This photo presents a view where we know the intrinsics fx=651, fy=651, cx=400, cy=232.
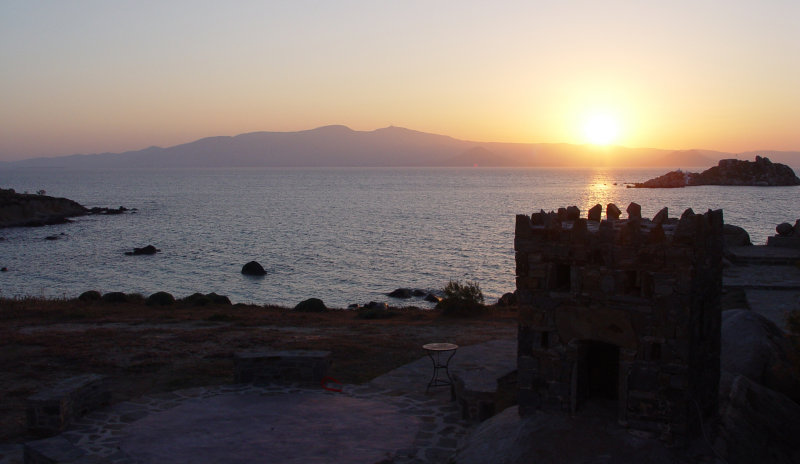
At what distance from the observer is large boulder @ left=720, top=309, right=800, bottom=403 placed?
11.2m

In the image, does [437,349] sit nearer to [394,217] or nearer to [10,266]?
[10,266]

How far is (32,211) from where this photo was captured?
93.1m

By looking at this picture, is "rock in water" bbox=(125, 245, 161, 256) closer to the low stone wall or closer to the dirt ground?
the dirt ground

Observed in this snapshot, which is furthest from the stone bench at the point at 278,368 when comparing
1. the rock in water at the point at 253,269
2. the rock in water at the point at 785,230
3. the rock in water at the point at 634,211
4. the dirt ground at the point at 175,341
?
the rock in water at the point at 253,269

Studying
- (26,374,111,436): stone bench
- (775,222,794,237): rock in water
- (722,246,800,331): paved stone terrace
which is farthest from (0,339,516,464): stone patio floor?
(775,222,794,237): rock in water

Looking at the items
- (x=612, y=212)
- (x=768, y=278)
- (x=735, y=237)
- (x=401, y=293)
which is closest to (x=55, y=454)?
(x=612, y=212)

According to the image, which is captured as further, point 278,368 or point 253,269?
point 253,269

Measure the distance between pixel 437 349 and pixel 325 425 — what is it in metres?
2.95

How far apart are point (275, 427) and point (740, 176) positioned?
206 metres

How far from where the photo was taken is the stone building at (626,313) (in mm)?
9141

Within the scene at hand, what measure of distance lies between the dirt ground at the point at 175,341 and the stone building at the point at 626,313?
596 cm

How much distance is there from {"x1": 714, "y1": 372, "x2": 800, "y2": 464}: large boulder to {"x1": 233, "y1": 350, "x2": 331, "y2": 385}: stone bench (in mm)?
8067

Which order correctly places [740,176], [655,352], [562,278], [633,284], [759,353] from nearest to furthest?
[655,352] → [633,284] → [562,278] → [759,353] → [740,176]

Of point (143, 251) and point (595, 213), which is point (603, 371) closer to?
point (595, 213)
